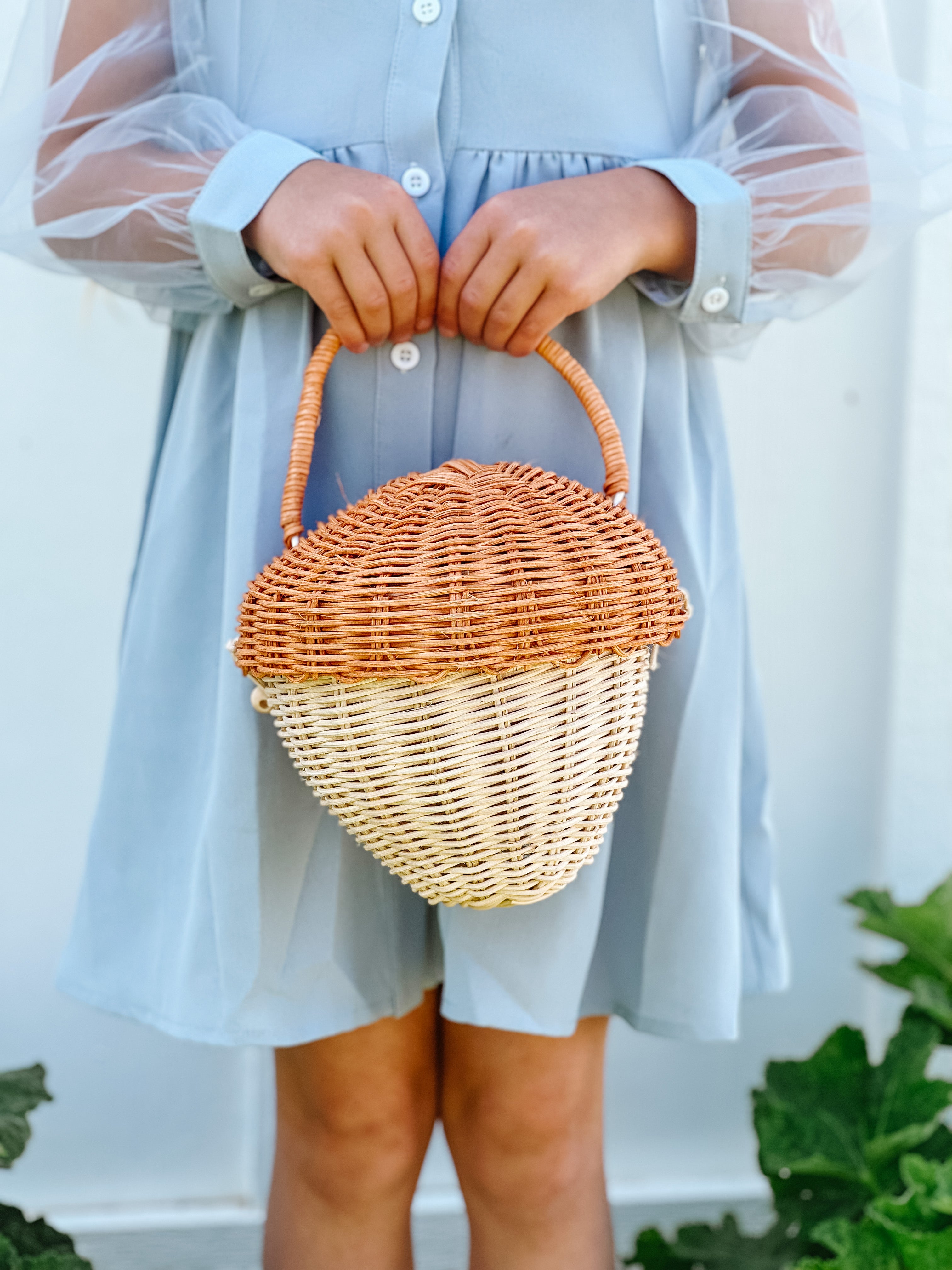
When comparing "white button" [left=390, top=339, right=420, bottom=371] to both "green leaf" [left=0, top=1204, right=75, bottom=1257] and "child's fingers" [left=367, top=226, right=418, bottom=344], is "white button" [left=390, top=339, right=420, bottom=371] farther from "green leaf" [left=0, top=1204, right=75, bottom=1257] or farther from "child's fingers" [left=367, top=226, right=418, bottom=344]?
"green leaf" [left=0, top=1204, right=75, bottom=1257]

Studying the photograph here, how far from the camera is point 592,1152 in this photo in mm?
782

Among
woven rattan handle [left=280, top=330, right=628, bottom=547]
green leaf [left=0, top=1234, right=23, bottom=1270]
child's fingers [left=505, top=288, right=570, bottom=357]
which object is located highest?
child's fingers [left=505, top=288, right=570, bottom=357]

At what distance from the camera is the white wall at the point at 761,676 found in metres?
1.21

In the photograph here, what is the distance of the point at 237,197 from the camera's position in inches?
24.5

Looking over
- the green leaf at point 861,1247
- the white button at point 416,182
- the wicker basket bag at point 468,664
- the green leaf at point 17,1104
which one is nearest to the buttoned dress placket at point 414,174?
the white button at point 416,182

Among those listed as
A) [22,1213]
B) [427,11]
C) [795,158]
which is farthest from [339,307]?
[22,1213]

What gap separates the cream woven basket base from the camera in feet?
1.65

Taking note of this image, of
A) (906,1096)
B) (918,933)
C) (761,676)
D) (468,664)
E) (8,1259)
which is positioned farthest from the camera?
(761,676)

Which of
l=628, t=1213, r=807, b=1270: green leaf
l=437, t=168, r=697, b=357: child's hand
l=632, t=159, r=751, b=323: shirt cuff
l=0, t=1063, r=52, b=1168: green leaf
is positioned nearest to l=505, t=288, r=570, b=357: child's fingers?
l=437, t=168, r=697, b=357: child's hand

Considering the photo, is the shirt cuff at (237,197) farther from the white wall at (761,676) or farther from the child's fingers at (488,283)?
the white wall at (761,676)

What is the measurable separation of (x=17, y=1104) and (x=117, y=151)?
691 mm

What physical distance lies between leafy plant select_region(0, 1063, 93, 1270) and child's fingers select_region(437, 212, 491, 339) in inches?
25.9

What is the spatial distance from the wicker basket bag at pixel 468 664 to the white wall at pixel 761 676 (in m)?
0.76

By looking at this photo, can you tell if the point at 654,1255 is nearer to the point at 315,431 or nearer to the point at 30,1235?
the point at 30,1235
